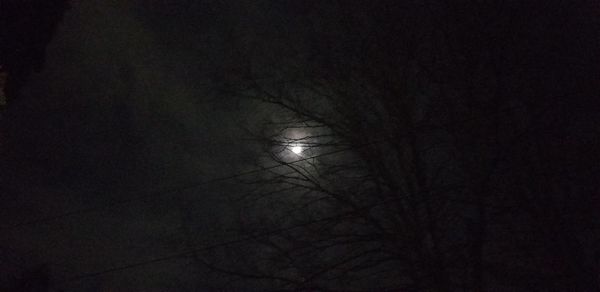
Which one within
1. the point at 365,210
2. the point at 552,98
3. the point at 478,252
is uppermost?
the point at 552,98

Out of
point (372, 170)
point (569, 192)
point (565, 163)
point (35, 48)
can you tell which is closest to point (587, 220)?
point (569, 192)

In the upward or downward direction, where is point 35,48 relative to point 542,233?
upward

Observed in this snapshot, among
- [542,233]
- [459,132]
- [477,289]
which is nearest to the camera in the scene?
[477,289]

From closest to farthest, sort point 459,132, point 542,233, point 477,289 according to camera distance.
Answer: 1. point 477,289
2. point 542,233
3. point 459,132

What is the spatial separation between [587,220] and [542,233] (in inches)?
40.7

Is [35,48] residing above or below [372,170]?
above

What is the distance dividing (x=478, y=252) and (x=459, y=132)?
2514 millimetres

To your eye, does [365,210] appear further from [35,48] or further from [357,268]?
[35,48]

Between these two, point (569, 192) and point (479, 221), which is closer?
point (479, 221)

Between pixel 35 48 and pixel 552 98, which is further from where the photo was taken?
pixel 552 98

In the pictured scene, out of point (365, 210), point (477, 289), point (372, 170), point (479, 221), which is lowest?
point (477, 289)

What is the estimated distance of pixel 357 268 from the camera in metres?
8.12

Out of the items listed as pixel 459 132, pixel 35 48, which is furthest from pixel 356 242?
pixel 35 48

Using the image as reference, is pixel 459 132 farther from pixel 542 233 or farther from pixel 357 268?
pixel 357 268
